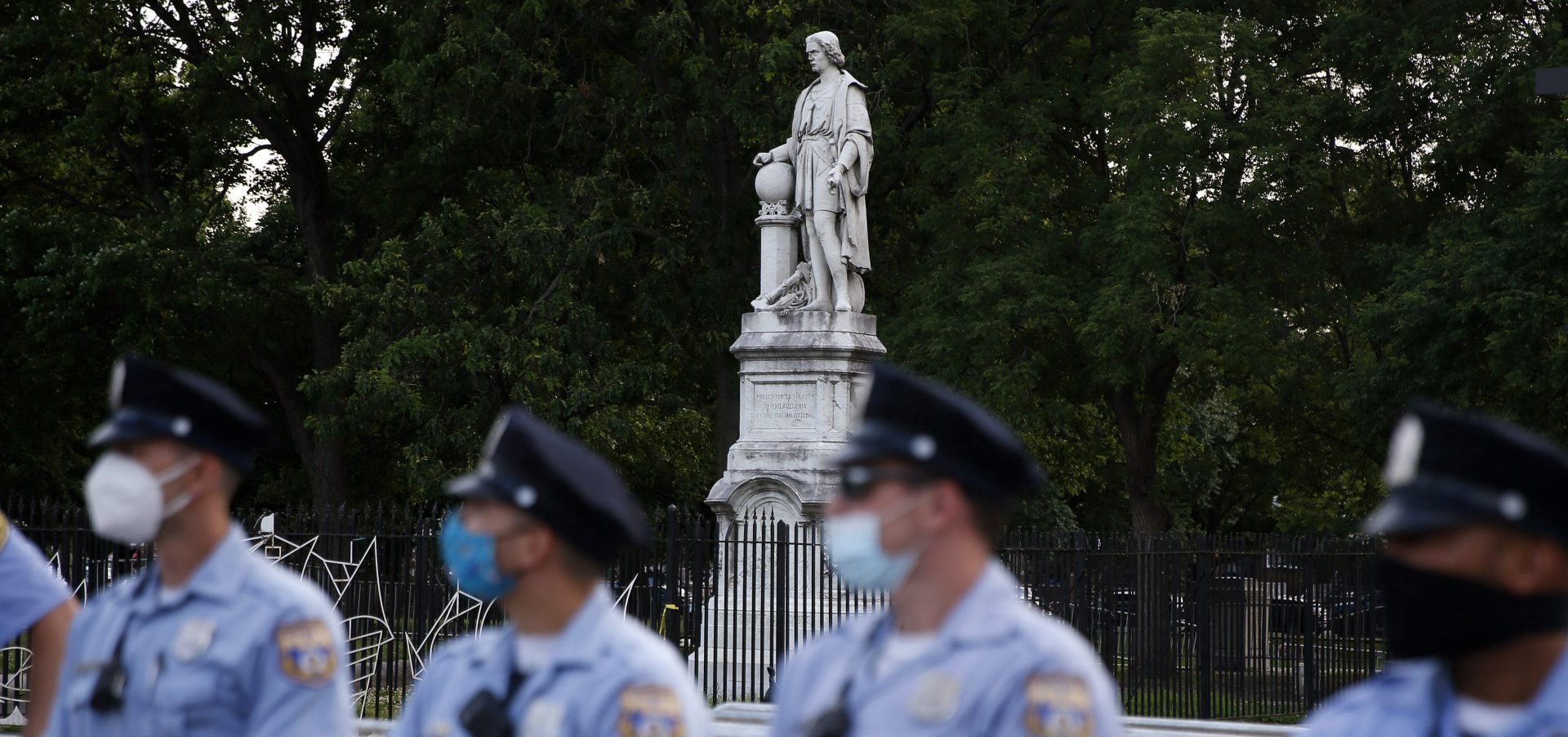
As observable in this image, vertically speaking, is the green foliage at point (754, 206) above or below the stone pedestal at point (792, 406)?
above

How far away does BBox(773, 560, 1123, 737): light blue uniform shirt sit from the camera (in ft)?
9.93

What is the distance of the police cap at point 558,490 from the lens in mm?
3529

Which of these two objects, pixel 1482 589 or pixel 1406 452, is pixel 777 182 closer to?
pixel 1406 452

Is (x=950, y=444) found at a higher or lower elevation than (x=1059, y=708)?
higher

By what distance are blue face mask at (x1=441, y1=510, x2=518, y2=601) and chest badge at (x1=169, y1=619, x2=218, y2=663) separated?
0.54 metres

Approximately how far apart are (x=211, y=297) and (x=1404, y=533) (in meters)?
26.0

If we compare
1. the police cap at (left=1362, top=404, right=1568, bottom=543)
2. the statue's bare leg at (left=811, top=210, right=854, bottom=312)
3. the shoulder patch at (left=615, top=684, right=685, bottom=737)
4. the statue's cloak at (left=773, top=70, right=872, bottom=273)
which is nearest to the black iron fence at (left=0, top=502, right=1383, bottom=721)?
the statue's bare leg at (left=811, top=210, right=854, bottom=312)

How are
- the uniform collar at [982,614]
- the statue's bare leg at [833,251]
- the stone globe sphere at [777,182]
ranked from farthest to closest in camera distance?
1. the stone globe sphere at [777,182]
2. the statue's bare leg at [833,251]
3. the uniform collar at [982,614]

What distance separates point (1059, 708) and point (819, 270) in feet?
46.1

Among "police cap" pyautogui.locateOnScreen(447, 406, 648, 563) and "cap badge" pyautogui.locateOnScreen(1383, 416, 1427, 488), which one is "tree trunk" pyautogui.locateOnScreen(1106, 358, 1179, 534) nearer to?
"police cap" pyautogui.locateOnScreen(447, 406, 648, 563)

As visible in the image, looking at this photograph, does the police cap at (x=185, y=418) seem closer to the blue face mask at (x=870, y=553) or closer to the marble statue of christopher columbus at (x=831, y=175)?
the blue face mask at (x=870, y=553)

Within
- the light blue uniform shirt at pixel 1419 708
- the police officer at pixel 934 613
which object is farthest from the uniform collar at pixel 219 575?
the light blue uniform shirt at pixel 1419 708

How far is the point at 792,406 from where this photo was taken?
1678 centimetres

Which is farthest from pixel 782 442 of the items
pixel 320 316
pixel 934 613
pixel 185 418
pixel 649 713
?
pixel 320 316
